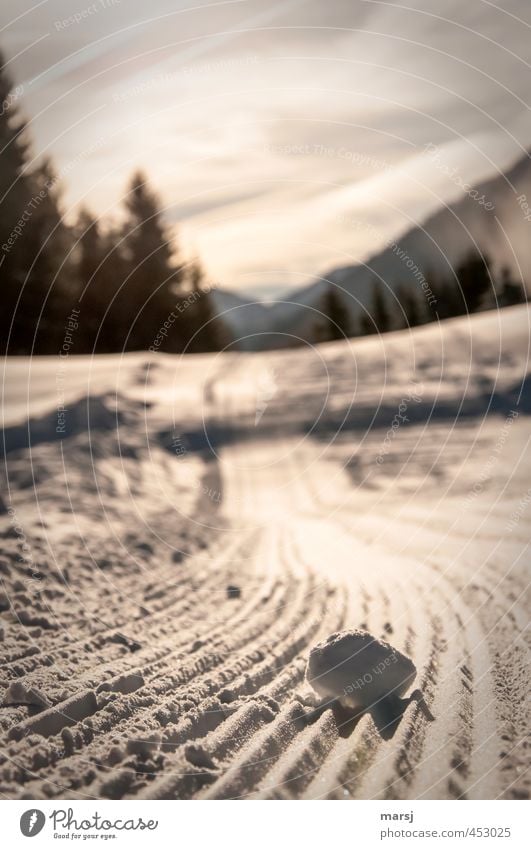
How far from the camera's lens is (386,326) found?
13.9 ft

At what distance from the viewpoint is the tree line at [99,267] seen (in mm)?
4113

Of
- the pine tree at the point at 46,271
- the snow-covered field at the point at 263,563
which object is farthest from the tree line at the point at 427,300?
the pine tree at the point at 46,271

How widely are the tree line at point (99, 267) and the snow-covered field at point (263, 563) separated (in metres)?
0.19

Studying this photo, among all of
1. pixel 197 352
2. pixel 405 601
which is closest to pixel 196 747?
pixel 405 601

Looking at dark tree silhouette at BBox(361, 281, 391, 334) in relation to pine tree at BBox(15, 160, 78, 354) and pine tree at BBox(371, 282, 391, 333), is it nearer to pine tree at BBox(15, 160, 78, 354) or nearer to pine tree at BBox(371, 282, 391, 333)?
pine tree at BBox(371, 282, 391, 333)

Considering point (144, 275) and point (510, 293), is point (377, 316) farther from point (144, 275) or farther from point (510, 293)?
point (144, 275)

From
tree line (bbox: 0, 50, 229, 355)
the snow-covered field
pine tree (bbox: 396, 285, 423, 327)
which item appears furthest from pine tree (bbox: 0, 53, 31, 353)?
pine tree (bbox: 396, 285, 423, 327)

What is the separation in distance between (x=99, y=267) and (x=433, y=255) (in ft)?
6.32

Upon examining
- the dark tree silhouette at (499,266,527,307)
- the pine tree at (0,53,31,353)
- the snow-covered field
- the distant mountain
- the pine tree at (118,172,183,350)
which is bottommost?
the snow-covered field

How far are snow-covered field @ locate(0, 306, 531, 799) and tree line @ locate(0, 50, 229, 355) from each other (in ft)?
0.64

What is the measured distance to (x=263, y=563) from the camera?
3932mm

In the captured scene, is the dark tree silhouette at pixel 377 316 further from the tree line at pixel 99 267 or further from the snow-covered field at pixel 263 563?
the tree line at pixel 99 267

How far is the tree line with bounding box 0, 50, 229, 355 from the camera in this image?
13.5 ft

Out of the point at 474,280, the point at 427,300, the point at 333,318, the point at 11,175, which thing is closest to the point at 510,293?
the point at 474,280
